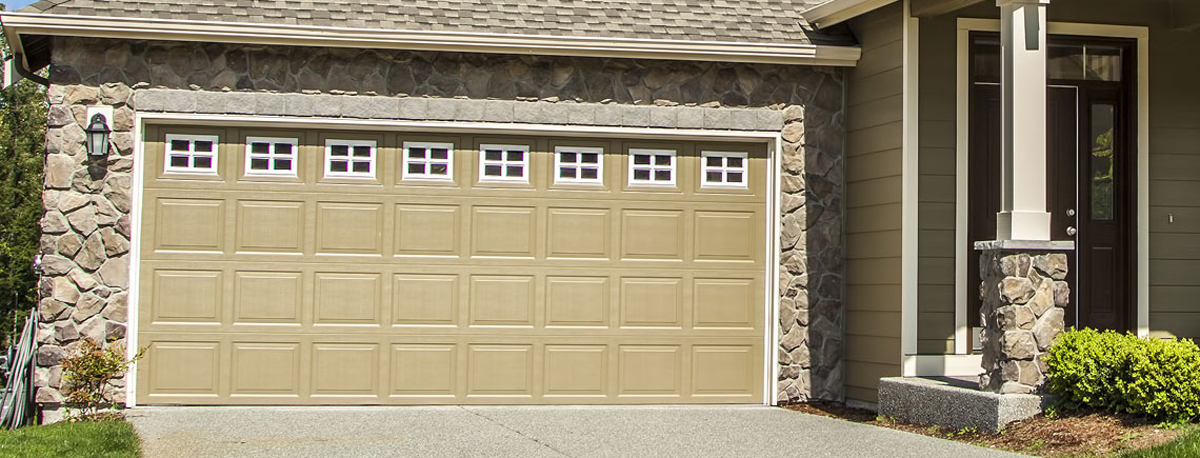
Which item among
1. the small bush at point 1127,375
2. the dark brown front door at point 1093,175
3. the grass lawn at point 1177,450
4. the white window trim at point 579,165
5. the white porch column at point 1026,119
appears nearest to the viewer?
the grass lawn at point 1177,450

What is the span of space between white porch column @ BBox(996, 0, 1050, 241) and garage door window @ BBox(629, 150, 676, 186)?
280 centimetres

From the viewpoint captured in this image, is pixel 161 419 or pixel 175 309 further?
pixel 175 309

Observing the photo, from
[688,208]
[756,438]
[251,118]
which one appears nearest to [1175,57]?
[688,208]

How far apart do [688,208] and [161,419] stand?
13.8 ft

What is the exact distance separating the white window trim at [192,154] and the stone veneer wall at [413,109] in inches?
10.0

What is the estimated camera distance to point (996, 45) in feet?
32.2

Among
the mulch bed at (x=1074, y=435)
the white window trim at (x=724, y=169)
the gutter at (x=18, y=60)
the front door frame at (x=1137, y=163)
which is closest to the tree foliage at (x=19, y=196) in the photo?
the gutter at (x=18, y=60)

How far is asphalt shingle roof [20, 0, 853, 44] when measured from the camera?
9523 mm

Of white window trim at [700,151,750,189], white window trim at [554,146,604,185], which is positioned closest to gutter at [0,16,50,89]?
white window trim at [554,146,604,185]

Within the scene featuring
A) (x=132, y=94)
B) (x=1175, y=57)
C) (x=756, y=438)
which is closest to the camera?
(x=756, y=438)

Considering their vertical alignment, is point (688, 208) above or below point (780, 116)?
below

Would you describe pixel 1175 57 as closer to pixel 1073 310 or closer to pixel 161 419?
pixel 1073 310

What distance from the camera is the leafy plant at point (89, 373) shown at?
894 cm

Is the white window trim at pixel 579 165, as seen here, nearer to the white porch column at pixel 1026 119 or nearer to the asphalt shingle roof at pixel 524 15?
the asphalt shingle roof at pixel 524 15
